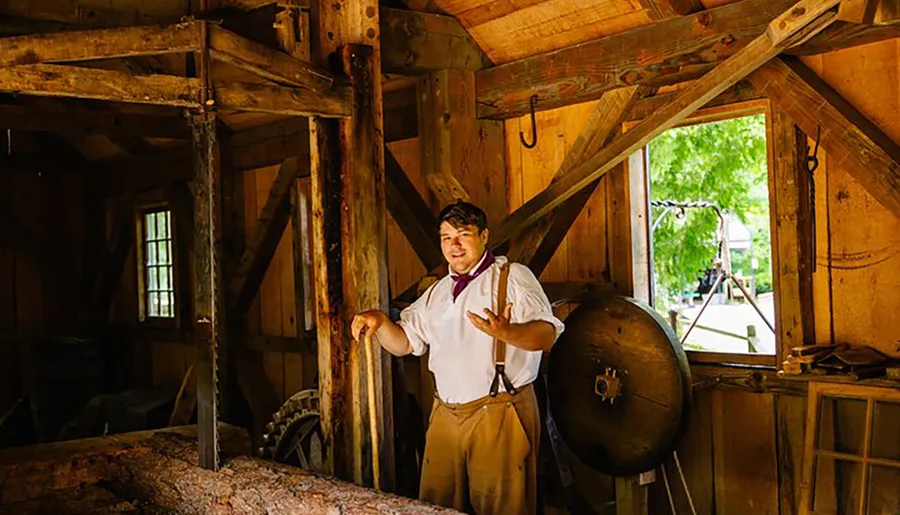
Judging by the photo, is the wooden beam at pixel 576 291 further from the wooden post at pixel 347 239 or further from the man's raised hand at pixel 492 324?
the man's raised hand at pixel 492 324

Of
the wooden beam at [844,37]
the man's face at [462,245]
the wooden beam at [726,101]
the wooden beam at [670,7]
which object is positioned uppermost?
the wooden beam at [670,7]

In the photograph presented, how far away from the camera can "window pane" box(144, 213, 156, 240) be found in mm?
9164

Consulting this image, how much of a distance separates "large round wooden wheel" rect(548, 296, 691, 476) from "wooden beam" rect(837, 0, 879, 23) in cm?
159

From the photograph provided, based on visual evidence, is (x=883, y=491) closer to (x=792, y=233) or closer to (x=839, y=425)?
(x=839, y=425)

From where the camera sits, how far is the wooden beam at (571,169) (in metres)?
4.44

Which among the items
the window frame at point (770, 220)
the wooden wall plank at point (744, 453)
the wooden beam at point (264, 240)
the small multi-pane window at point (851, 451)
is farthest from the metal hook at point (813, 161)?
the wooden beam at point (264, 240)

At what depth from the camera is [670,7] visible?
13.5 ft

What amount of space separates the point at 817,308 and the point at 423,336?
5.57ft

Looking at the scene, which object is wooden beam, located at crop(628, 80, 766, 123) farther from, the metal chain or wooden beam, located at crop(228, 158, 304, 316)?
wooden beam, located at crop(228, 158, 304, 316)

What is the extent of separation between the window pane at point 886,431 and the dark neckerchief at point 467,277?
1.62 meters

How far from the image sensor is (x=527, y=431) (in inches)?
147

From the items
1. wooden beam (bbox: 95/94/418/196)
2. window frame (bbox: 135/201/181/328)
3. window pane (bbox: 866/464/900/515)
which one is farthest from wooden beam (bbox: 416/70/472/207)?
window frame (bbox: 135/201/181/328)

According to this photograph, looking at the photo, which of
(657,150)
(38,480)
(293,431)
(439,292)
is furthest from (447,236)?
(657,150)

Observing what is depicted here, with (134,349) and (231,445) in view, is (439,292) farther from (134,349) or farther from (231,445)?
(134,349)
